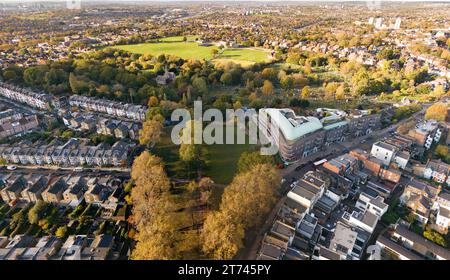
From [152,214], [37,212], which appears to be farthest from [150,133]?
[152,214]

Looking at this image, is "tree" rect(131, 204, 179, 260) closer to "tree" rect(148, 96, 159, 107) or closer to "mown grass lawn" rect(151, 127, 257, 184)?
"mown grass lawn" rect(151, 127, 257, 184)

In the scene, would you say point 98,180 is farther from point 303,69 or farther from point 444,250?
point 303,69

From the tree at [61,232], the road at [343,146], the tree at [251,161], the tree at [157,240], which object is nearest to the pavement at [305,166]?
the road at [343,146]

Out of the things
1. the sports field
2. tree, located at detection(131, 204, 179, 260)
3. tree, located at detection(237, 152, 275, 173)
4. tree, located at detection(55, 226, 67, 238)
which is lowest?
tree, located at detection(55, 226, 67, 238)

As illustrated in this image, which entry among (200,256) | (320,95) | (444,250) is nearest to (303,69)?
(320,95)

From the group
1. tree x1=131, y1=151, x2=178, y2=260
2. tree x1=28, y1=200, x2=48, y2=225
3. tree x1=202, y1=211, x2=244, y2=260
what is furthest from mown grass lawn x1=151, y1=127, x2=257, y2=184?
tree x1=28, y1=200, x2=48, y2=225

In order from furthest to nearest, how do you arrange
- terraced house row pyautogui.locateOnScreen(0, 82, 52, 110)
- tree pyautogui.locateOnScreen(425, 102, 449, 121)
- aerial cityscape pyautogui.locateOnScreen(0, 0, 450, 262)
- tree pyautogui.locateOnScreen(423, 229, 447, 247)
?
1. terraced house row pyautogui.locateOnScreen(0, 82, 52, 110)
2. tree pyautogui.locateOnScreen(425, 102, 449, 121)
3. tree pyautogui.locateOnScreen(423, 229, 447, 247)
4. aerial cityscape pyautogui.locateOnScreen(0, 0, 450, 262)

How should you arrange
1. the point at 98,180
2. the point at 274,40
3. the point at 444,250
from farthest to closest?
the point at 274,40
the point at 98,180
the point at 444,250
